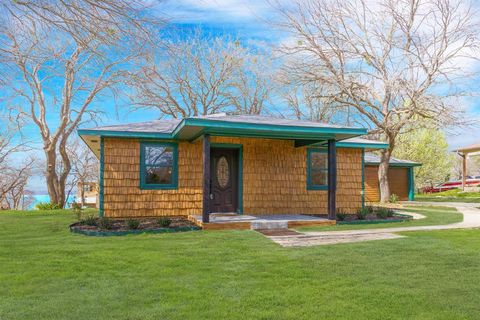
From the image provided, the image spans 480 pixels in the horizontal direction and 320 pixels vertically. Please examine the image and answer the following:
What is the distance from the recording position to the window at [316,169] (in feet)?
40.2

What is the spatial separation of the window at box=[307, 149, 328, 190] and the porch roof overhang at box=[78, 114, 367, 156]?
87 centimetres

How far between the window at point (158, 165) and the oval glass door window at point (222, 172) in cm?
128

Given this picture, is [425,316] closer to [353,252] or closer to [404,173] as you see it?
[353,252]

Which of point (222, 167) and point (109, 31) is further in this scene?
point (222, 167)

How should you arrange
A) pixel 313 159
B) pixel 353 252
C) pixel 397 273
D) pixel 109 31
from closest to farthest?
pixel 397 273
pixel 109 31
pixel 353 252
pixel 313 159

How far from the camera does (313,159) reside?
12.3 metres

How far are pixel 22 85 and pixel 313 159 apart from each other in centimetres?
1708

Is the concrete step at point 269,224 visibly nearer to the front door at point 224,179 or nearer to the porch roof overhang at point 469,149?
the front door at point 224,179

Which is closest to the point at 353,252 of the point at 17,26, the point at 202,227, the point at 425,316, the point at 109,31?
the point at 425,316

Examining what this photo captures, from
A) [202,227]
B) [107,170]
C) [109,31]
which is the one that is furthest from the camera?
[107,170]

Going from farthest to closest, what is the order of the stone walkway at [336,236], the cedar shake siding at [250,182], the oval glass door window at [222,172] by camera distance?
the oval glass door window at [222,172] → the cedar shake siding at [250,182] → the stone walkway at [336,236]

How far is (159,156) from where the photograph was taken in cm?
1110

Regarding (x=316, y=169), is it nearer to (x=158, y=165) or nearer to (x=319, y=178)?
(x=319, y=178)

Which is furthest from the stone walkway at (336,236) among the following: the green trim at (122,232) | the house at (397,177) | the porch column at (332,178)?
the house at (397,177)
